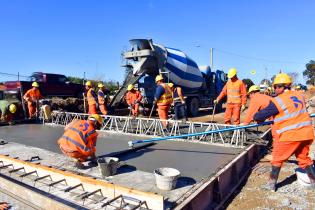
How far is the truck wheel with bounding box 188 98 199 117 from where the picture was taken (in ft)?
43.9

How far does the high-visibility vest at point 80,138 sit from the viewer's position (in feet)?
14.4

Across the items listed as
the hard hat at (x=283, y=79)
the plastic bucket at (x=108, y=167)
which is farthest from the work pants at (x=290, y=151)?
the plastic bucket at (x=108, y=167)

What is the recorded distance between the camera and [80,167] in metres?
4.57

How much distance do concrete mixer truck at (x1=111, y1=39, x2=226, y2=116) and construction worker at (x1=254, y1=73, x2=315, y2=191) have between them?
7333 millimetres

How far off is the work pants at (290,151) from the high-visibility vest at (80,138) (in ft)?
9.21

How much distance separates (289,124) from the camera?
3.87 m

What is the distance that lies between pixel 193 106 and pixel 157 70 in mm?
3115

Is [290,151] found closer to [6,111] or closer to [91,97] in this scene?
[91,97]

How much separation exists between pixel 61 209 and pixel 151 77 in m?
9.26

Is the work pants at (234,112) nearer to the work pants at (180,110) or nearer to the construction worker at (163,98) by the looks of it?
the construction worker at (163,98)

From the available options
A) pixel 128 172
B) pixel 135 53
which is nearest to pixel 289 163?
pixel 128 172

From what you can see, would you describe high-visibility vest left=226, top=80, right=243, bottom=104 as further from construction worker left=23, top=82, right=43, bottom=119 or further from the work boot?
construction worker left=23, top=82, right=43, bottom=119

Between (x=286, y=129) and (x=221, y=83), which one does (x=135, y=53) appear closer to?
(x=221, y=83)

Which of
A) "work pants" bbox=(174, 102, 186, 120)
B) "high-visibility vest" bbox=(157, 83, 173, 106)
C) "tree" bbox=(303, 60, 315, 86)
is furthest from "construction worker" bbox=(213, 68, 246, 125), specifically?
"tree" bbox=(303, 60, 315, 86)
